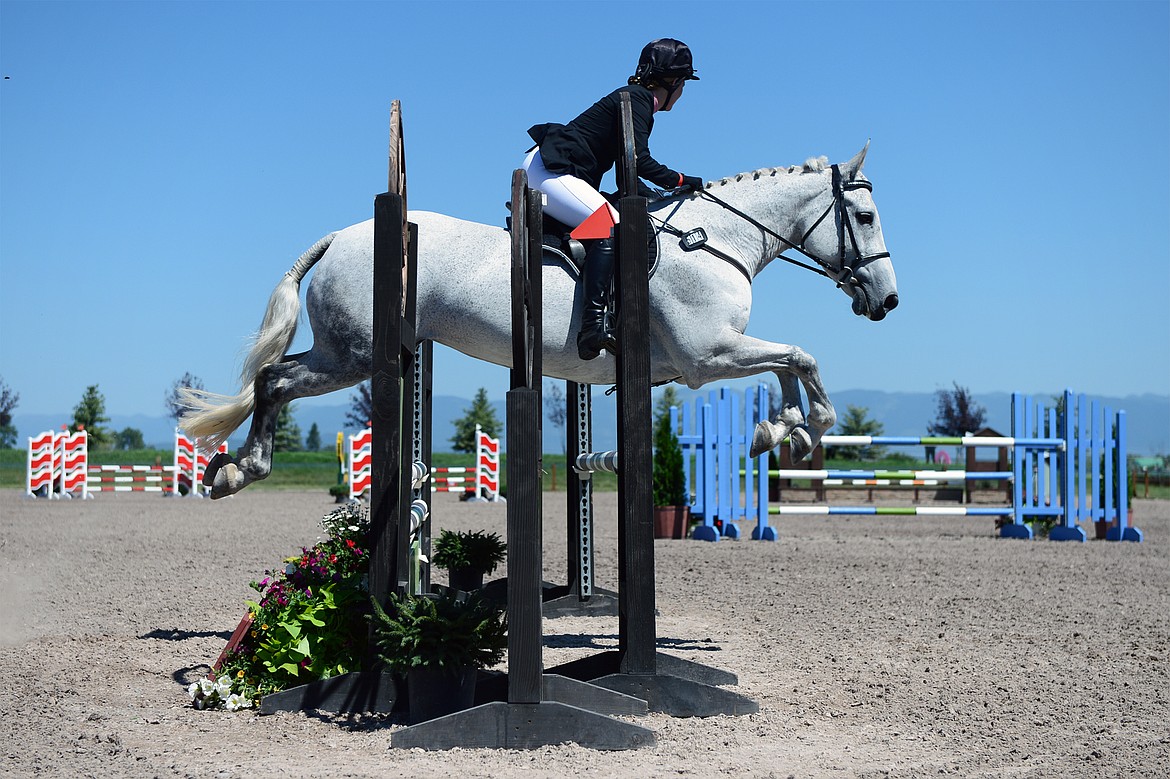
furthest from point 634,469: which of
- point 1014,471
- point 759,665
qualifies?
point 1014,471

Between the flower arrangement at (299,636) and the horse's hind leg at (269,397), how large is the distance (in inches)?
22.1

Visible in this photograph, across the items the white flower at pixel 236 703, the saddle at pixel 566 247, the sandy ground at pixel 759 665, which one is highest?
the saddle at pixel 566 247

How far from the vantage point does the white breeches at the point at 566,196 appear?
176 inches

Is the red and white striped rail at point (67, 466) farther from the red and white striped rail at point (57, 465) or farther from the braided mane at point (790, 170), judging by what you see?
the braided mane at point (790, 170)

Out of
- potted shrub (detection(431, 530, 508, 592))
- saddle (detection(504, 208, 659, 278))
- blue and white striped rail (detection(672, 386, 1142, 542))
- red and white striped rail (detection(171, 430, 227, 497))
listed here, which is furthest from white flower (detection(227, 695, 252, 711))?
red and white striped rail (detection(171, 430, 227, 497))

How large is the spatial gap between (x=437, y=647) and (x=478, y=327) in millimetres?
1535

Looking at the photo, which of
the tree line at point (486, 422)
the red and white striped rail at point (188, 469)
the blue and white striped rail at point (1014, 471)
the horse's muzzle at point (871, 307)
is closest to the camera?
the horse's muzzle at point (871, 307)

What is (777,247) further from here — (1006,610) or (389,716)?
(1006,610)

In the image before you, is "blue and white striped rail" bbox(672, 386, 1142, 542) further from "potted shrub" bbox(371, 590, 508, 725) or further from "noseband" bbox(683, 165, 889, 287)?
"potted shrub" bbox(371, 590, 508, 725)

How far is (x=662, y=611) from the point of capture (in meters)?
6.91

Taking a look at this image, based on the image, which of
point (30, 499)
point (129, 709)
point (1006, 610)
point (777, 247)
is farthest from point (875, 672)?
point (30, 499)

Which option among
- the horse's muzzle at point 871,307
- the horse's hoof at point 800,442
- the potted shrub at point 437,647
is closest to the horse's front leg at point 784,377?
the horse's hoof at point 800,442

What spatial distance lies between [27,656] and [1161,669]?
18.0ft

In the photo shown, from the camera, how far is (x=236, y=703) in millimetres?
4023
